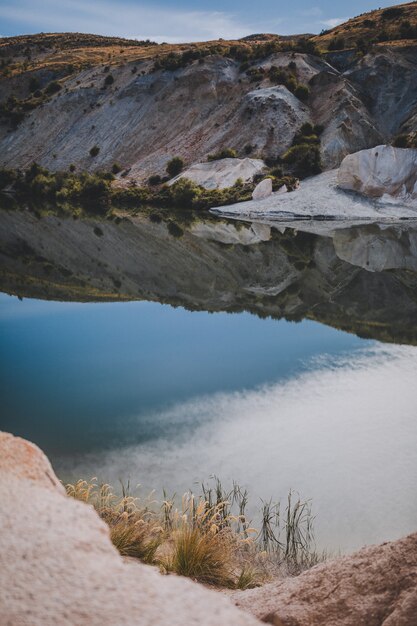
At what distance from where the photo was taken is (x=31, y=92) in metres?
109

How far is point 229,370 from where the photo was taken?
17.3 metres

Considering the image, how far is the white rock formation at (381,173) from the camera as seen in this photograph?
53.2m

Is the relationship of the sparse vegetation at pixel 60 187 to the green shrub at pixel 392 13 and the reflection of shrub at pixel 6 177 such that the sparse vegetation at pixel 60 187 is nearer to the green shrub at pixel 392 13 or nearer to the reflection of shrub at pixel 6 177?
the reflection of shrub at pixel 6 177

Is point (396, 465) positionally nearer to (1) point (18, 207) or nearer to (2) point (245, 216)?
(2) point (245, 216)

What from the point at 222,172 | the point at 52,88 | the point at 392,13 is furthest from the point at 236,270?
the point at 52,88

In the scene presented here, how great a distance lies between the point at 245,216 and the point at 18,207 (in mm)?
23728

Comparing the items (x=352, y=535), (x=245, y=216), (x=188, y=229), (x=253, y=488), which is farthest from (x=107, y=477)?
(x=245, y=216)

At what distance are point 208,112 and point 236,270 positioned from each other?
52.6 m

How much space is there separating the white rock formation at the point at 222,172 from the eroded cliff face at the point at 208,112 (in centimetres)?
336

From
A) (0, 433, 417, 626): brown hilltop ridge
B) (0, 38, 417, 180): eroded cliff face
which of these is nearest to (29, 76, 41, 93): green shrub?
(0, 38, 417, 180): eroded cliff face

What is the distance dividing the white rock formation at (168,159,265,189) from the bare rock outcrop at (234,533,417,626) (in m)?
57.7

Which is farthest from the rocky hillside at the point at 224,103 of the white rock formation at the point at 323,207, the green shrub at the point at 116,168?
the white rock formation at the point at 323,207

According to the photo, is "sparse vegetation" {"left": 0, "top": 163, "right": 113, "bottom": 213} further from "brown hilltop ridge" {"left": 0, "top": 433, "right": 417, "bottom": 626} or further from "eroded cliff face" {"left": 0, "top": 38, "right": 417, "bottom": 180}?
"brown hilltop ridge" {"left": 0, "top": 433, "right": 417, "bottom": 626}

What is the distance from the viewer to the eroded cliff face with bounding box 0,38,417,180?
2680 inches
